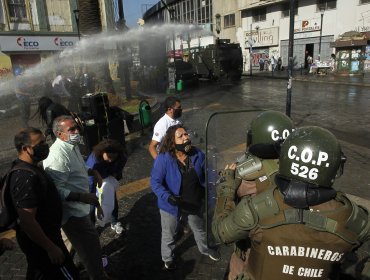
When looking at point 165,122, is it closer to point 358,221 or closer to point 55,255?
point 55,255

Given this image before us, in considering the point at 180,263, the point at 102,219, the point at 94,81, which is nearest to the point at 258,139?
the point at 180,263

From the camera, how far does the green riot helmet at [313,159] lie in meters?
1.75

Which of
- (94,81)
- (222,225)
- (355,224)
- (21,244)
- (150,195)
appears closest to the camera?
(355,224)

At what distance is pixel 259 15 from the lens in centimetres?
3875

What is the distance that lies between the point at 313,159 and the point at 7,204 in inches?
89.2

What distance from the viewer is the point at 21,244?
2723 mm

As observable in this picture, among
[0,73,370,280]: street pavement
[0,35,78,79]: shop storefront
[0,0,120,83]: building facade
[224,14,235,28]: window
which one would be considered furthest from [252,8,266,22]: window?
[0,73,370,280]: street pavement

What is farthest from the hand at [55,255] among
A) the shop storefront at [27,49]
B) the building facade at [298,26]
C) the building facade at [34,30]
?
the building facade at [298,26]

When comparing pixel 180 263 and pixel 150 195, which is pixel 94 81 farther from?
pixel 180 263

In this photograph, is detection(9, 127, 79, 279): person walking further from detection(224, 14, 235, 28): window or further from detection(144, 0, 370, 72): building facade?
detection(224, 14, 235, 28): window

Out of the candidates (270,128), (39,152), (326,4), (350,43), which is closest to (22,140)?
(39,152)

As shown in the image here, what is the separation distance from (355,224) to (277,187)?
0.43m

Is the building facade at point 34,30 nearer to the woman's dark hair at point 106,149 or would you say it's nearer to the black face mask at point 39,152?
the woman's dark hair at point 106,149

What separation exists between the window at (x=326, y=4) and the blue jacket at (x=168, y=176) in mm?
32972
